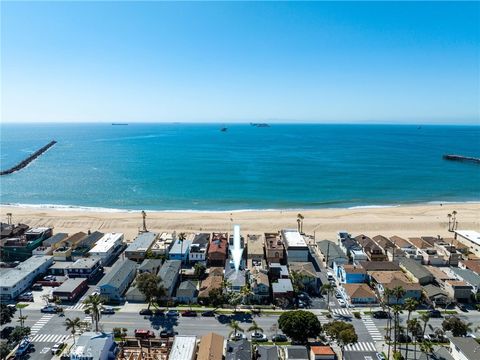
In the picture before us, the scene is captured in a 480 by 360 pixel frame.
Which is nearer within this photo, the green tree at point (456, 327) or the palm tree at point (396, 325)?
the palm tree at point (396, 325)

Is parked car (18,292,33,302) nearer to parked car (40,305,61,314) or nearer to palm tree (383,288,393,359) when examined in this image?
parked car (40,305,61,314)

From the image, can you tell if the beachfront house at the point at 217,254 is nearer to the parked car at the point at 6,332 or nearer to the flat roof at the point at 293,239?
the flat roof at the point at 293,239

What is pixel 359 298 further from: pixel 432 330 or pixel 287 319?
pixel 287 319

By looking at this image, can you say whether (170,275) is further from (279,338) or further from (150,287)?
(279,338)

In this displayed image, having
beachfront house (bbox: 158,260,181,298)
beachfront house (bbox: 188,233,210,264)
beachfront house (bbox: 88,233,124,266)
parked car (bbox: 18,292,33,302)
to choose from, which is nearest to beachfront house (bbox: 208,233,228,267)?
beachfront house (bbox: 188,233,210,264)

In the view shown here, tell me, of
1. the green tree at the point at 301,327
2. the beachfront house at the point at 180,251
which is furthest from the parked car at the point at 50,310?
the green tree at the point at 301,327

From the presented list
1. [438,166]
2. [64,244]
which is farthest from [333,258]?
[438,166]
